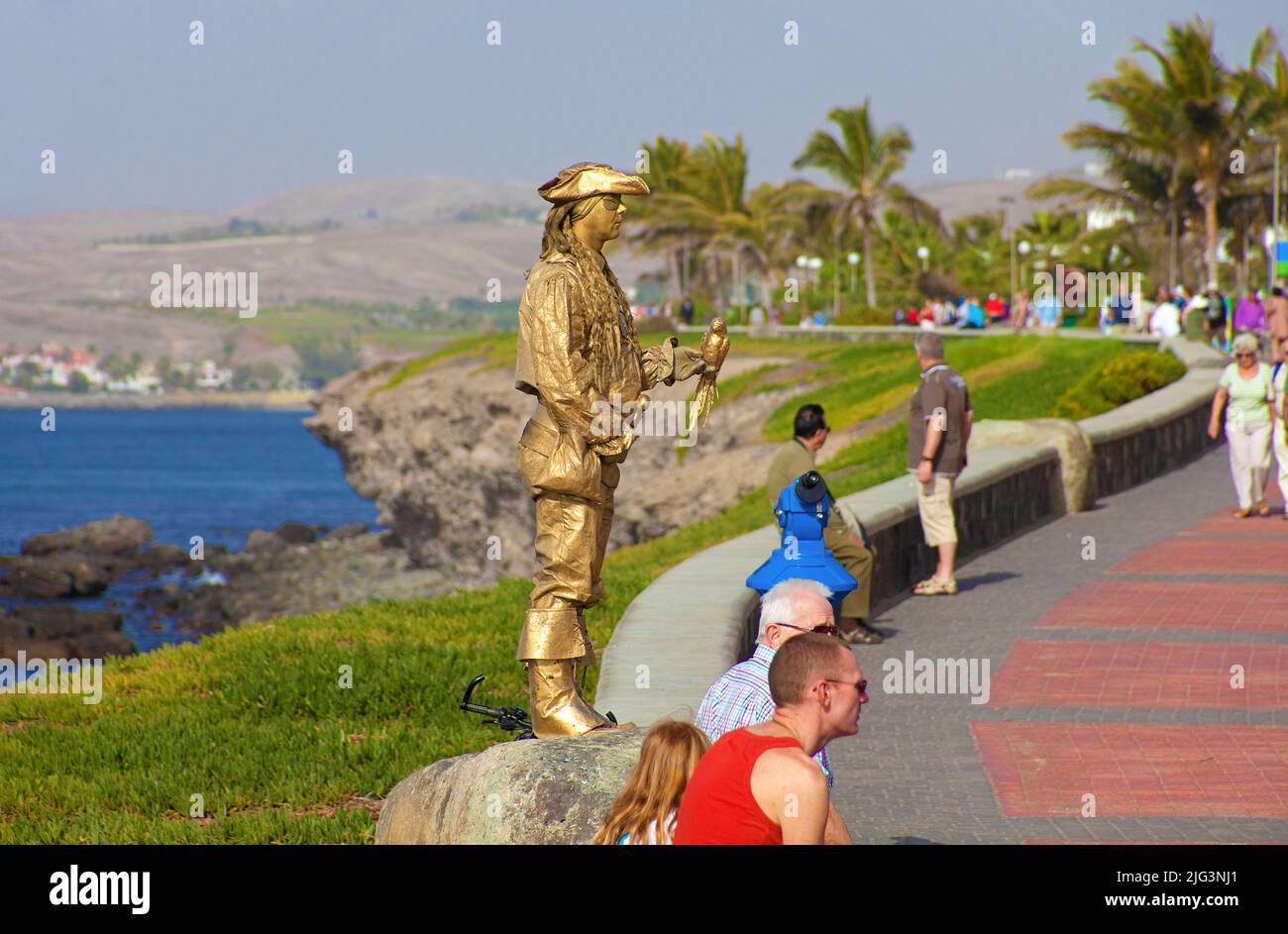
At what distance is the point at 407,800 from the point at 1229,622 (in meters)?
7.25

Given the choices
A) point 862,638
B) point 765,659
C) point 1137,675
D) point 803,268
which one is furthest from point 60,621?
point 803,268

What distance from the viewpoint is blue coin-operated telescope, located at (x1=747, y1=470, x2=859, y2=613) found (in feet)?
26.4

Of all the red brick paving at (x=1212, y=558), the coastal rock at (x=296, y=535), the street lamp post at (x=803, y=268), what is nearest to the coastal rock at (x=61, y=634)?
the red brick paving at (x=1212, y=558)

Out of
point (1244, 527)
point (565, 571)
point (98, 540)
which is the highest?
point (565, 571)

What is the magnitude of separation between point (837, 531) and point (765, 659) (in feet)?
17.0

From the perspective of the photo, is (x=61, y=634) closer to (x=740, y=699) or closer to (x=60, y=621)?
(x=60, y=621)

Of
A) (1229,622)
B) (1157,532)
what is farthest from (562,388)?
(1157,532)

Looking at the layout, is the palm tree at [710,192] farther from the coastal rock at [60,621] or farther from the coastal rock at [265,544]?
the coastal rock at [60,621]

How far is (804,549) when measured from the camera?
8.41 meters

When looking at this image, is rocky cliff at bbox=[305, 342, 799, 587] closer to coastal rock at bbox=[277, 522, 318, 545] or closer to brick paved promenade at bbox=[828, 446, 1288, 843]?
coastal rock at bbox=[277, 522, 318, 545]

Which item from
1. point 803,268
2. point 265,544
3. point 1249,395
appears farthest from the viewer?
point 803,268

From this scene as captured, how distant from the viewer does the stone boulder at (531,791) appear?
241 inches

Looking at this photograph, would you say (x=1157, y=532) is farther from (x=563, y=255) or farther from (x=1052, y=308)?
(x=1052, y=308)

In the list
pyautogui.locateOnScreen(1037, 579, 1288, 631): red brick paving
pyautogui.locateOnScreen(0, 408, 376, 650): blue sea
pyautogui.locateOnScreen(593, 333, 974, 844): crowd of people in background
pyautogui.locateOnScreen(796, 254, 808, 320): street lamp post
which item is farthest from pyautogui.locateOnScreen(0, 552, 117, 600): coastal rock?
pyautogui.locateOnScreen(593, 333, 974, 844): crowd of people in background
